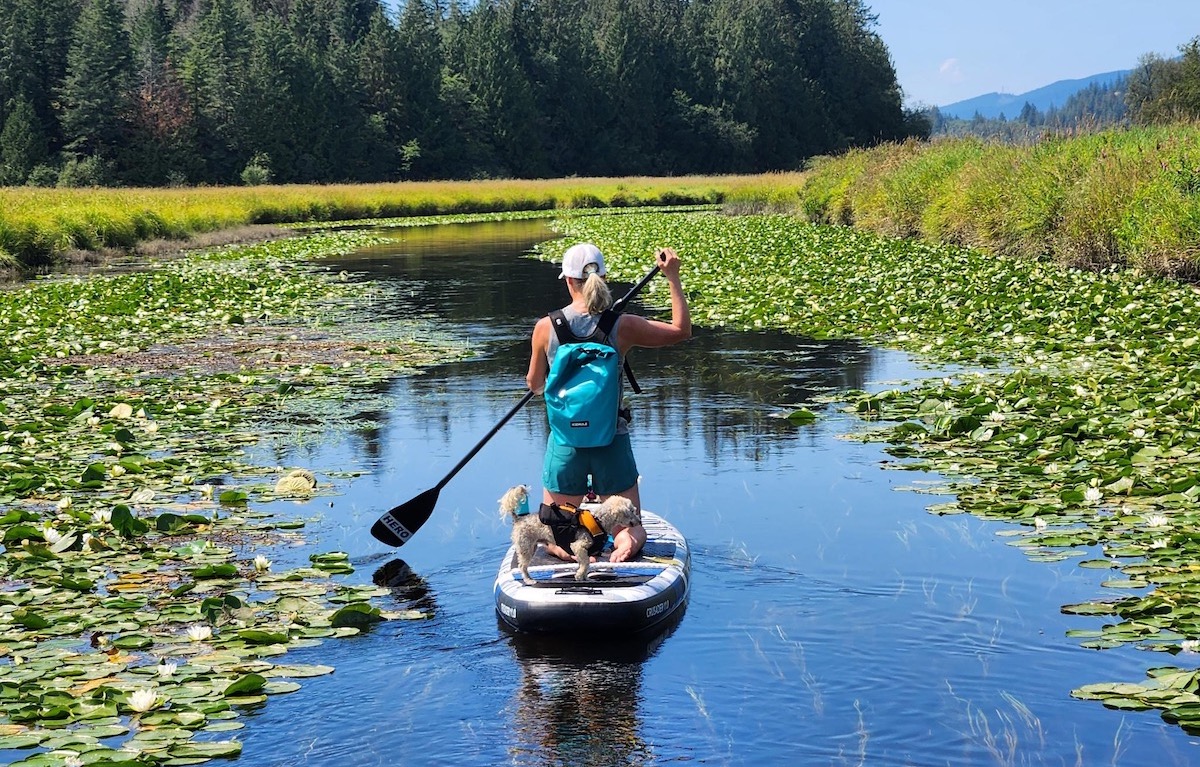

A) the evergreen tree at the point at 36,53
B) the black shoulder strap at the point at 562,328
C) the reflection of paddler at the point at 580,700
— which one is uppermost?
the evergreen tree at the point at 36,53

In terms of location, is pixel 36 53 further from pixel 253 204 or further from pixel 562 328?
pixel 562 328

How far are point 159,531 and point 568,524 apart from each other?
114 inches

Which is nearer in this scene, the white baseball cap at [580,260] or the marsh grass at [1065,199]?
the white baseball cap at [580,260]

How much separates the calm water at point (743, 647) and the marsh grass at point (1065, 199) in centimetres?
1001

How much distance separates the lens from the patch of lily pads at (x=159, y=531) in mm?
5648

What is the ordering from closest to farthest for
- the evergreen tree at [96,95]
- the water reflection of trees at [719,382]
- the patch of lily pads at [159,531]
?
1. the patch of lily pads at [159,531]
2. the water reflection of trees at [719,382]
3. the evergreen tree at [96,95]

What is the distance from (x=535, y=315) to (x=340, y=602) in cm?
→ 1388

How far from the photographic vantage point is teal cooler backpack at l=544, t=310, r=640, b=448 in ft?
23.5

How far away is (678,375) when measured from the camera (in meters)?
14.7

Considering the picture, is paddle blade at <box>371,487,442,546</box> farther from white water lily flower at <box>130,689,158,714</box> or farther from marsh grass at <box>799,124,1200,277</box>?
marsh grass at <box>799,124,1200,277</box>

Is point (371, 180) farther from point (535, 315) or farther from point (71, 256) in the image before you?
point (535, 315)

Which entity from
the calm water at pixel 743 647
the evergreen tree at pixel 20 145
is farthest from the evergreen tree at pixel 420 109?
the calm water at pixel 743 647

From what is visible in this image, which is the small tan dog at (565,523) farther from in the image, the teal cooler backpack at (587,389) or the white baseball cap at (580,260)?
the white baseball cap at (580,260)

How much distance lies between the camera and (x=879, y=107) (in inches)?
5037
